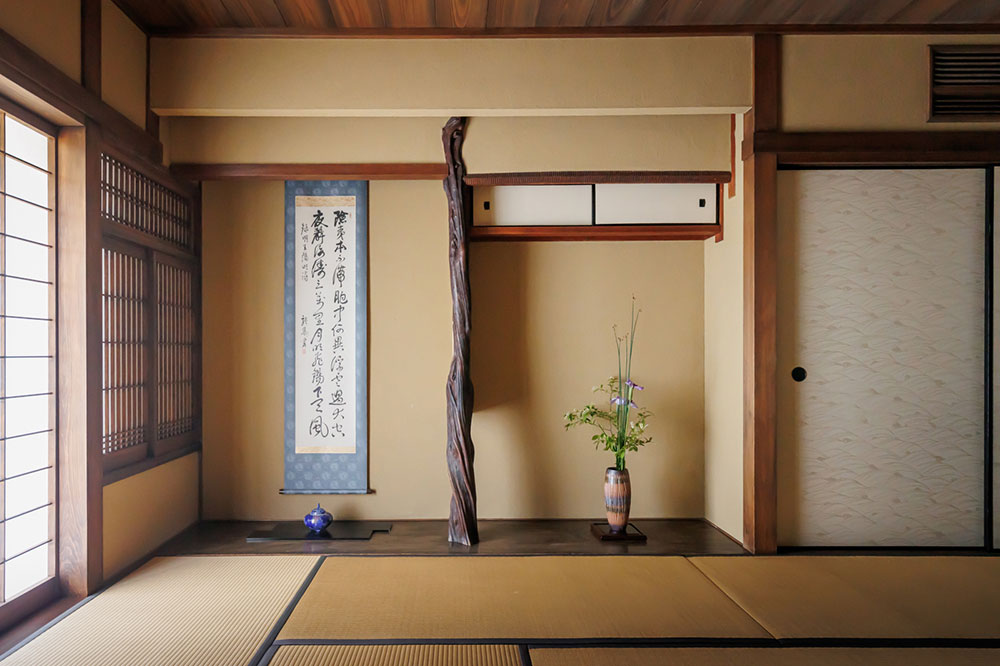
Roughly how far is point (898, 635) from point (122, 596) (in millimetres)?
3063

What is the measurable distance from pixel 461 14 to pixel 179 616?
2960 millimetres

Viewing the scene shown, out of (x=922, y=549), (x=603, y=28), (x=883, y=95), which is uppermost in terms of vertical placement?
(x=603, y=28)

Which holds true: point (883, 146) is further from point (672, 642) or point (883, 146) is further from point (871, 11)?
point (672, 642)

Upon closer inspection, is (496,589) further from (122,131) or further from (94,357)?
(122,131)

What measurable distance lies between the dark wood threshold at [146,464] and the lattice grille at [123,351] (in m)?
0.10

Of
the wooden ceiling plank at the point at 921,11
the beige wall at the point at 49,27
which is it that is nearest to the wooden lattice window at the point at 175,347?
the beige wall at the point at 49,27

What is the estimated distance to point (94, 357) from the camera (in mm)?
2912

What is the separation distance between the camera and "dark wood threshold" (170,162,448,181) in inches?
149

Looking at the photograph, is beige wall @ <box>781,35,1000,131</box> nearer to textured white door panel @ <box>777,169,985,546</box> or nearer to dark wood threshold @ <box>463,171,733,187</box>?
textured white door panel @ <box>777,169,985,546</box>

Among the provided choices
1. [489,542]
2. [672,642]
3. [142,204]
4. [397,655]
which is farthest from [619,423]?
[142,204]

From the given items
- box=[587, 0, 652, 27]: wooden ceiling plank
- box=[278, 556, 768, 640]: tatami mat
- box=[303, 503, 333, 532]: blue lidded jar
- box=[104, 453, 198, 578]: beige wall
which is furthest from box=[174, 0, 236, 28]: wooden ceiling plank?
box=[278, 556, 768, 640]: tatami mat

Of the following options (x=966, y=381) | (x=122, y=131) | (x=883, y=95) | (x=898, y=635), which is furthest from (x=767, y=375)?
(x=122, y=131)

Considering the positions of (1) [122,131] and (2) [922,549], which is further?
(2) [922,549]

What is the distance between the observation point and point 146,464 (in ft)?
11.2
